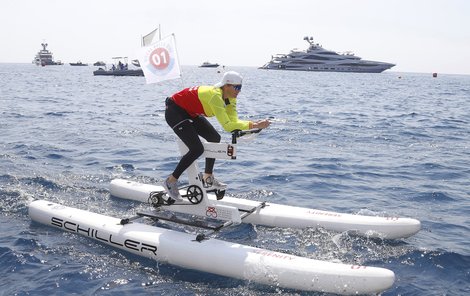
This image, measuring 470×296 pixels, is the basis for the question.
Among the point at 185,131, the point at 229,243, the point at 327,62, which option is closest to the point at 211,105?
the point at 185,131

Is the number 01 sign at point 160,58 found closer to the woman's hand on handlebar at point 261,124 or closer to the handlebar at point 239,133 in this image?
the handlebar at point 239,133

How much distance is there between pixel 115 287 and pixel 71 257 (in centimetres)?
126

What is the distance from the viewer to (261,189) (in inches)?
419

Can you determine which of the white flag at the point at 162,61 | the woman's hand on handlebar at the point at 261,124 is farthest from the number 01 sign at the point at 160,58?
the woman's hand on handlebar at the point at 261,124

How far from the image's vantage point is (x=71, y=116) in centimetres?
2339

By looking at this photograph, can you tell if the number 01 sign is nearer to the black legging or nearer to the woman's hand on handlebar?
the black legging

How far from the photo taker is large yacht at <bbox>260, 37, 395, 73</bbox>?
111312mm

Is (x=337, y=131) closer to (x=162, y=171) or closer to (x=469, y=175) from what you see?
(x=469, y=175)

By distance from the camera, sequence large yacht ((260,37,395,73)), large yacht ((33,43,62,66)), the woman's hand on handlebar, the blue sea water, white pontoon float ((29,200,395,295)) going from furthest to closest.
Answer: large yacht ((33,43,62,66))
large yacht ((260,37,395,73))
the woman's hand on handlebar
the blue sea water
white pontoon float ((29,200,395,295))

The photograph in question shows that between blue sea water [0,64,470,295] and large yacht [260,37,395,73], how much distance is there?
92.2 m

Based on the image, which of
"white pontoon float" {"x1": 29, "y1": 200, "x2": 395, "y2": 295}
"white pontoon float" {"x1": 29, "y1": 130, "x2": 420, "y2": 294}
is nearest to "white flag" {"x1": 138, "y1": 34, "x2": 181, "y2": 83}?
"white pontoon float" {"x1": 29, "y1": 130, "x2": 420, "y2": 294}

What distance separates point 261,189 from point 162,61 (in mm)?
4133

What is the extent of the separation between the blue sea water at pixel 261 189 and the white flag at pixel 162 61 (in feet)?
9.12

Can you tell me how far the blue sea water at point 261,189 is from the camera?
20.2ft
